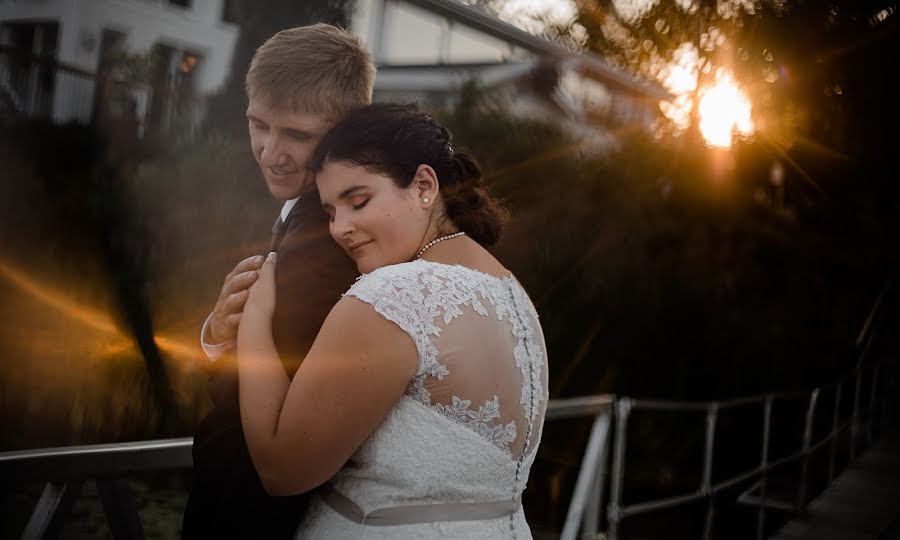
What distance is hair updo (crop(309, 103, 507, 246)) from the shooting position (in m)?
1.44

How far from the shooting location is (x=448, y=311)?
4.45 ft

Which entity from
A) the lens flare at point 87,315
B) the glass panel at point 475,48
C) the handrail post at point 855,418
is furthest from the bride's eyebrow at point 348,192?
the handrail post at point 855,418

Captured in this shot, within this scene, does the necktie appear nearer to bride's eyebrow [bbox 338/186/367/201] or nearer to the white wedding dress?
bride's eyebrow [bbox 338/186/367/201]

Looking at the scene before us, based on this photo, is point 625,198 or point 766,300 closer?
point 625,198

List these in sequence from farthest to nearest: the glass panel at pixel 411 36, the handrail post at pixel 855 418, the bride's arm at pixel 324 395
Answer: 1. the handrail post at pixel 855 418
2. the glass panel at pixel 411 36
3. the bride's arm at pixel 324 395

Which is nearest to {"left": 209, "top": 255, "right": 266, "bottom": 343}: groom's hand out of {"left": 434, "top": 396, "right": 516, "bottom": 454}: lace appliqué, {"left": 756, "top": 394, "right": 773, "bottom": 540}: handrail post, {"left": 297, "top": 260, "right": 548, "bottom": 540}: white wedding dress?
{"left": 297, "top": 260, "right": 548, "bottom": 540}: white wedding dress

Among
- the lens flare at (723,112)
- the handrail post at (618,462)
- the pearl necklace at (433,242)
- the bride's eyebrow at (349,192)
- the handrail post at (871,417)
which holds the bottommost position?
the handrail post at (871,417)

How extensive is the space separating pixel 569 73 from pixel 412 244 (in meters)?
7.37

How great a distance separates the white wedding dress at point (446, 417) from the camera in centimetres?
134

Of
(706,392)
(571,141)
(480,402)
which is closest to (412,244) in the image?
(480,402)

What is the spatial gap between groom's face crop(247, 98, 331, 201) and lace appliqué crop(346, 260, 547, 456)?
0.30 m

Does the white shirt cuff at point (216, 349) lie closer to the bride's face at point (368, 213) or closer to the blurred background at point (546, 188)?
the bride's face at point (368, 213)

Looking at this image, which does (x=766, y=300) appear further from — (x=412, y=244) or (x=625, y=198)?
(x=412, y=244)

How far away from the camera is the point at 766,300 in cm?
921
